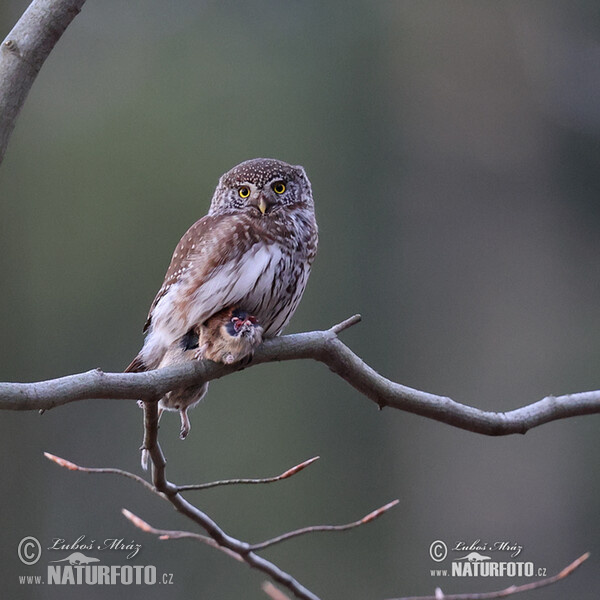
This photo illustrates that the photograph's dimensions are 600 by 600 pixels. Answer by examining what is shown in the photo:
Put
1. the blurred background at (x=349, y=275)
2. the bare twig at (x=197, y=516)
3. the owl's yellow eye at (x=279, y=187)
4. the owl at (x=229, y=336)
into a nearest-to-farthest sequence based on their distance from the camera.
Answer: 1. the bare twig at (x=197, y=516)
2. the owl at (x=229, y=336)
3. the owl's yellow eye at (x=279, y=187)
4. the blurred background at (x=349, y=275)

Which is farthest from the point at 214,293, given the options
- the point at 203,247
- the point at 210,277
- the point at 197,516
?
the point at 197,516

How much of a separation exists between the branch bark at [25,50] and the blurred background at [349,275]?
16.6 ft

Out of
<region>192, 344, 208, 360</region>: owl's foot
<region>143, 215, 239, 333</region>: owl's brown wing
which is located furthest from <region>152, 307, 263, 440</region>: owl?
<region>143, 215, 239, 333</region>: owl's brown wing

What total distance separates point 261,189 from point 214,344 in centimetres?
65

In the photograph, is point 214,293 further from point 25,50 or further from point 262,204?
point 25,50

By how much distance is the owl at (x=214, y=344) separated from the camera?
2252 millimetres

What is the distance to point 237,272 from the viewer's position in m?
2.51

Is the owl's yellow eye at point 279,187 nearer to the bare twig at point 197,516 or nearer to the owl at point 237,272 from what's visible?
the owl at point 237,272

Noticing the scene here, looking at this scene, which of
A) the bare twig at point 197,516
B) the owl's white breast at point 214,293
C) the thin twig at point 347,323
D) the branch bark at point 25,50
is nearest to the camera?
the branch bark at point 25,50

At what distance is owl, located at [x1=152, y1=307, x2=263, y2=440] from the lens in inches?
88.7

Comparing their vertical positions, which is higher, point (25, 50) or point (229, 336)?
point (25, 50)

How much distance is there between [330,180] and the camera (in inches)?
316

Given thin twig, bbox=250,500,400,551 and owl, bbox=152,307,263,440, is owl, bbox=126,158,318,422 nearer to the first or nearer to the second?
owl, bbox=152,307,263,440

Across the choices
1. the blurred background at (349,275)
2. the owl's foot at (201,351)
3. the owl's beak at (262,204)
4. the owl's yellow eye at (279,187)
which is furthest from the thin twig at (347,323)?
the blurred background at (349,275)
